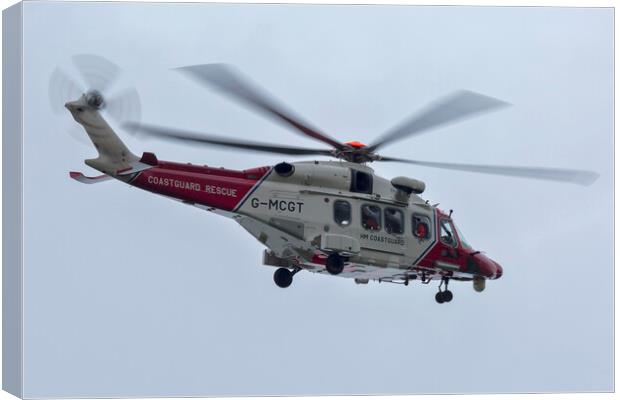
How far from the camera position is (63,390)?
26.4 meters

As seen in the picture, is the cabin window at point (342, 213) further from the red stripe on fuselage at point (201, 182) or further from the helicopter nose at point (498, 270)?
the helicopter nose at point (498, 270)

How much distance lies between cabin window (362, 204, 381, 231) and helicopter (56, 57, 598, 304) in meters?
0.02

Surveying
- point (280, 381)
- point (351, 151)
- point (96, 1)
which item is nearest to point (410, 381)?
point (280, 381)

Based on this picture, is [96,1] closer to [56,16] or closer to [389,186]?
[56,16]

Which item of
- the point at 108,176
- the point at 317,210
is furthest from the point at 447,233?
the point at 108,176

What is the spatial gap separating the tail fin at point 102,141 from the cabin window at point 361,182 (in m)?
3.58

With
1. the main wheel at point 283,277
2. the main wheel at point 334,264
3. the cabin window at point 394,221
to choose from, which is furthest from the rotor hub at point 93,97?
the cabin window at point 394,221

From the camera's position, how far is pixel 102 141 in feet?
82.5

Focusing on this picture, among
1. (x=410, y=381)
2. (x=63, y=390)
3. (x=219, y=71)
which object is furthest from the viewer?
(x=410, y=381)

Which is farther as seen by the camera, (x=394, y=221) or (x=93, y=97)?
(x=394, y=221)

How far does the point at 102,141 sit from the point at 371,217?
451cm

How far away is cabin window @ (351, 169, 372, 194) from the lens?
26812mm

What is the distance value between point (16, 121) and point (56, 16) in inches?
81.1

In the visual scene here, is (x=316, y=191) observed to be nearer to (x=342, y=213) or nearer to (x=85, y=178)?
(x=342, y=213)
